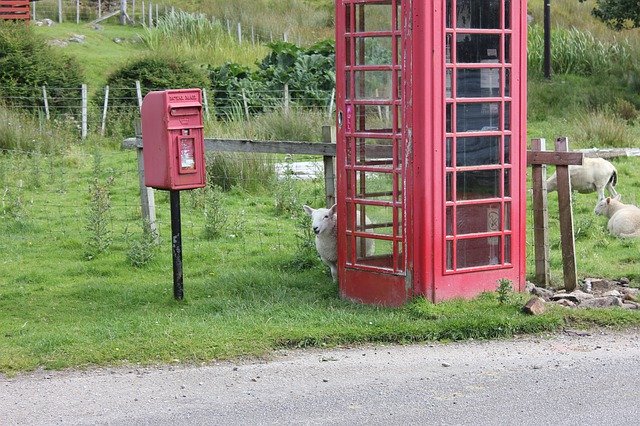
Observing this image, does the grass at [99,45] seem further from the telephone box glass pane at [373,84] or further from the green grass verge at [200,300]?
the telephone box glass pane at [373,84]

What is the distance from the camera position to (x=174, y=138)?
8609 mm

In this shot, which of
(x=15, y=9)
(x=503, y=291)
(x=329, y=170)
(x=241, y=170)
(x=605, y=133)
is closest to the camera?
(x=503, y=291)

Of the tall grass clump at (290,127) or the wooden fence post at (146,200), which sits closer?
the wooden fence post at (146,200)

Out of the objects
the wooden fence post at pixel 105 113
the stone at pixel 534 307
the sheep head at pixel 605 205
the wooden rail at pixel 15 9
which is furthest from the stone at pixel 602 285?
the wooden rail at pixel 15 9

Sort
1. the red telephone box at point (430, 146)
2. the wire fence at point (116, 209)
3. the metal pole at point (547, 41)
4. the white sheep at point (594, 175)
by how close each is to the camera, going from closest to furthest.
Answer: the red telephone box at point (430, 146) → the wire fence at point (116, 209) → the white sheep at point (594, 175) → the metal pole at point (547, 41)

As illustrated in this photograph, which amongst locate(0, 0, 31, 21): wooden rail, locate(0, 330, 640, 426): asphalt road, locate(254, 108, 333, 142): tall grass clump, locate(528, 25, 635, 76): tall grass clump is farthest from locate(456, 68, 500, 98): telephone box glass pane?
locate(0, 0, 31, 21): wooden rail

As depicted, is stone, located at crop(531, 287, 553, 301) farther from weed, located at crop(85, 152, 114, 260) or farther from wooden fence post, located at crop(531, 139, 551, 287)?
weed, located at crop(85, 152, 114, 260)

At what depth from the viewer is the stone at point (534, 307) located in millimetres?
8055

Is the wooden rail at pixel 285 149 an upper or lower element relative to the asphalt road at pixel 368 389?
upper

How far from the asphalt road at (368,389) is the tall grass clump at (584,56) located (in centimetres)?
2286

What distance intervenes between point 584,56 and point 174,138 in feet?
76.0

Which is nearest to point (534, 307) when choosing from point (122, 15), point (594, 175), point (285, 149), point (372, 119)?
point (372, 119)

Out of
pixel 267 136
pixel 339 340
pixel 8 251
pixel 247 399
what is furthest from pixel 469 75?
pixel 267 136

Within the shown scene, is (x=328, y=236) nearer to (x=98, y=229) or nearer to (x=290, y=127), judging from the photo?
(x=98, y=229)
